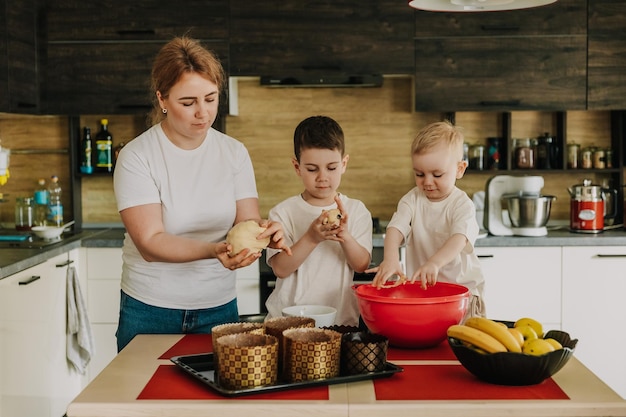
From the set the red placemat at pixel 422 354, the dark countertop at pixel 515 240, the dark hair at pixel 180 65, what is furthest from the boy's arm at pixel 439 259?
the dark countertop at pixel 515 240

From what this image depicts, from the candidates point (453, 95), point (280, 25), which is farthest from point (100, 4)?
point (453, 95)

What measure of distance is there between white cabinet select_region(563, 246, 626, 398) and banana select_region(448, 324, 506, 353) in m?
2.26

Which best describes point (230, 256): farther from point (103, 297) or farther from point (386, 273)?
point (103, 297)

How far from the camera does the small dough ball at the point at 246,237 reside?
1.85m

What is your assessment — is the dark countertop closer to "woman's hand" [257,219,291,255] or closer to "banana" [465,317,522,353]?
"woman's hand" [257,219,291,255]

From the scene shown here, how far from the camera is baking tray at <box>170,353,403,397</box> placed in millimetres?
1476

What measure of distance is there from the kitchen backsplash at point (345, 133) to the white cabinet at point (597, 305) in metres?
0.64

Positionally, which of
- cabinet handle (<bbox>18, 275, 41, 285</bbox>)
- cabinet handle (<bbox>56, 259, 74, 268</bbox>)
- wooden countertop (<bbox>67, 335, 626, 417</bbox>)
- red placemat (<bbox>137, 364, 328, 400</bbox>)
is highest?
cabinet handle (<bbox>56, 259, 74, 268</bbox>)

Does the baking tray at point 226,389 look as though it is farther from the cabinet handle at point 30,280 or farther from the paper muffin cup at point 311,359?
the cabinet handle at point 30,280

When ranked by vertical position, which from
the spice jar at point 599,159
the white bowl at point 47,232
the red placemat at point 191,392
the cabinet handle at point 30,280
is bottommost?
the red placemat at point 191,392

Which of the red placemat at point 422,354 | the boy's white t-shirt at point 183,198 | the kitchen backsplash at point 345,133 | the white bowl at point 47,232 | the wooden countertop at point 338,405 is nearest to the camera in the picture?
the wooden countertop at point 338,405

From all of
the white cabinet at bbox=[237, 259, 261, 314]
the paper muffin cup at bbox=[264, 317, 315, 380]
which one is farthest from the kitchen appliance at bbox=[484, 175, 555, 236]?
the paper muffin cup at bbox=[264, 317, 315, 380]

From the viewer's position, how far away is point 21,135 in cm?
427

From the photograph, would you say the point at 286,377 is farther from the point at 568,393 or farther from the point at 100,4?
the point at 100,4
